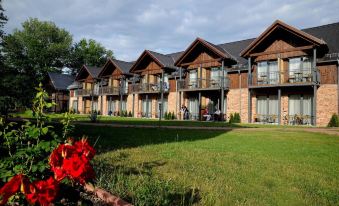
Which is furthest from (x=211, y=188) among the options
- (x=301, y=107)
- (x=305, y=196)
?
(x=301, y=107)

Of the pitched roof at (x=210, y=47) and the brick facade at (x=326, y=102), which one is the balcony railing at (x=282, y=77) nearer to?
the brick facade at (x=326, y=102)

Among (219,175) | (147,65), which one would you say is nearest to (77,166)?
(219,175)

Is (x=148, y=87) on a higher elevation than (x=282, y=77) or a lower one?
lower

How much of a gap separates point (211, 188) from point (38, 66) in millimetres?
65081

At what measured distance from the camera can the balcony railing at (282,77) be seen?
23.0 meters

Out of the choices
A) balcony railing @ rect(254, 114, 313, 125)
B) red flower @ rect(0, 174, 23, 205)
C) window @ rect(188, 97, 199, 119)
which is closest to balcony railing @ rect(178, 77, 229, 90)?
window @ rect(188, 97, 199, 119)

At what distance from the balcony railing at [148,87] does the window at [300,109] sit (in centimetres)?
1342

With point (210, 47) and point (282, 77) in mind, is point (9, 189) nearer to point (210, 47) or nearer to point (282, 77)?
point (282, 77)

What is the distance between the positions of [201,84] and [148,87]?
7.81 meters

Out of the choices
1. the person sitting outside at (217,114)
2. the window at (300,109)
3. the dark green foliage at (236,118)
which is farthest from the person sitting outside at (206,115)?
the window at (300,109)

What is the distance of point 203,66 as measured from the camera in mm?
29922

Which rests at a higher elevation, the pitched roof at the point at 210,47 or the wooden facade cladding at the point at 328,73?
the pitched roof at the point at 210,47

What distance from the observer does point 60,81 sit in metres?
55.1

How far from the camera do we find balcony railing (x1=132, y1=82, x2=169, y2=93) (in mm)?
33013
